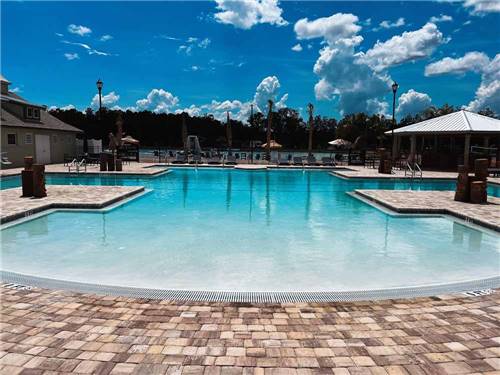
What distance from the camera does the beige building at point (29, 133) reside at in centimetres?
2045

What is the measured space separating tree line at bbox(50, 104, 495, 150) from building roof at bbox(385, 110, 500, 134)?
2862 centimetres

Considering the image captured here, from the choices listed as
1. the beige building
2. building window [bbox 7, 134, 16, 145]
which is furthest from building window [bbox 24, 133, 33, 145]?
building window [bbox 7, 134, 16, 145]

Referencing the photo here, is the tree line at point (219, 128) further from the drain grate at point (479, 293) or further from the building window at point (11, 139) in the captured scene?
the drain grate at point (479, 293)

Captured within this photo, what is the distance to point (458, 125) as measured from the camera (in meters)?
23.2

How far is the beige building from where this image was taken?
20453mm

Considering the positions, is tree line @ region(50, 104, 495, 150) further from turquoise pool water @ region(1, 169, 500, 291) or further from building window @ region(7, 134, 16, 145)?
turquoise pool water @ region(1, 169, 500, 291)

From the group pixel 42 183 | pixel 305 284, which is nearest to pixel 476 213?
pixel 305 284

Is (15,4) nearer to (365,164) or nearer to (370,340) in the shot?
(370,340)

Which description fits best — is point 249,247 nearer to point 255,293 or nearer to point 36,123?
point 255,293

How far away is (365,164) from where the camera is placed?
26703mm

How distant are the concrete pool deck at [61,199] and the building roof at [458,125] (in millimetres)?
18994

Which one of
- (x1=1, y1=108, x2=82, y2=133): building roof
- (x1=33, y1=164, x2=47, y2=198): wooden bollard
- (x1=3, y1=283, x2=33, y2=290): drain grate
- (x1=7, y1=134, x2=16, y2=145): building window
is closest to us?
(x1=3, y1=283, x2=33, y2=290): drain grate

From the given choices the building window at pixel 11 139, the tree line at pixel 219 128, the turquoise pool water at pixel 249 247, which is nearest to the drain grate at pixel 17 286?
the turquoise pool water at pixel 249 247

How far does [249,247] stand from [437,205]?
21.2ft
